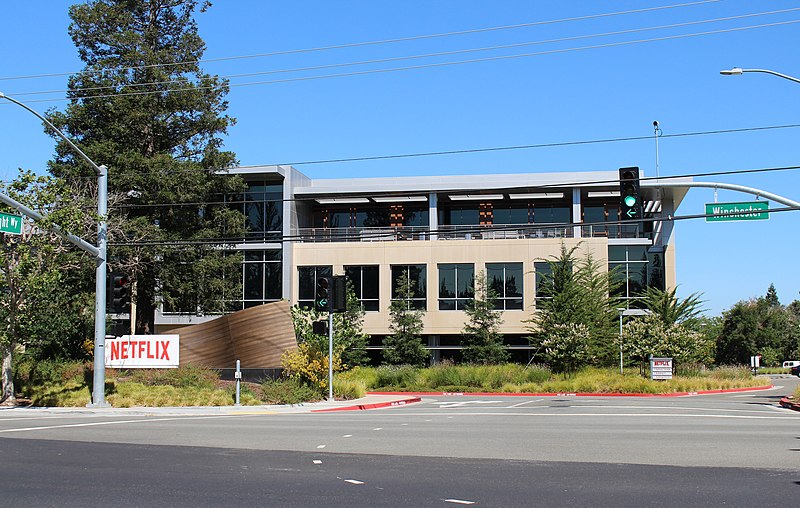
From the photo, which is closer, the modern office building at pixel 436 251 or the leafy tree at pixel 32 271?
the leafy tree at pixel 32 271

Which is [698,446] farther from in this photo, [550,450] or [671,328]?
[671,328]

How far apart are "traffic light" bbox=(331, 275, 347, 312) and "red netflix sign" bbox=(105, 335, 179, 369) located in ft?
18.1

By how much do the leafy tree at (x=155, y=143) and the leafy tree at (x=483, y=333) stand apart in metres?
14.6

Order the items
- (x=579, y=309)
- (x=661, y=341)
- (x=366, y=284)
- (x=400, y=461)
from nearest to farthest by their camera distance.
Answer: (x=400, y=461), (x=579, y=309), (x=661, y=341), (x=366, y=284)

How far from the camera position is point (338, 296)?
29062 millimetres

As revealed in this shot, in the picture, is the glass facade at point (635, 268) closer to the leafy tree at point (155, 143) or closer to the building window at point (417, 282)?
the building window at point (417, 282)

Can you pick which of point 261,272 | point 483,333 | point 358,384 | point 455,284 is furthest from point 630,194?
point 261,272

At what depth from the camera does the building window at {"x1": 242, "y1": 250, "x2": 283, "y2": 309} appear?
186 ft

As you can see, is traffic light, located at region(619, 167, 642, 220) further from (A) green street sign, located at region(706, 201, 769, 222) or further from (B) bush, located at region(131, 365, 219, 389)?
(B) bush, located at region(131, 365, 219, 389)

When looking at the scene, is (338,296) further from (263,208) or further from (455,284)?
(263,208)

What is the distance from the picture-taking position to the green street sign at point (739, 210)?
73.0 ft

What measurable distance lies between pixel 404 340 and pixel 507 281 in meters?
8.35

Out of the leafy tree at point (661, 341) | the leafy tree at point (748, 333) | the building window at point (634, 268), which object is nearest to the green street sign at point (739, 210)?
the leafy tree at point (661, 341)

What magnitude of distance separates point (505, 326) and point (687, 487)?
4513 centimetres
